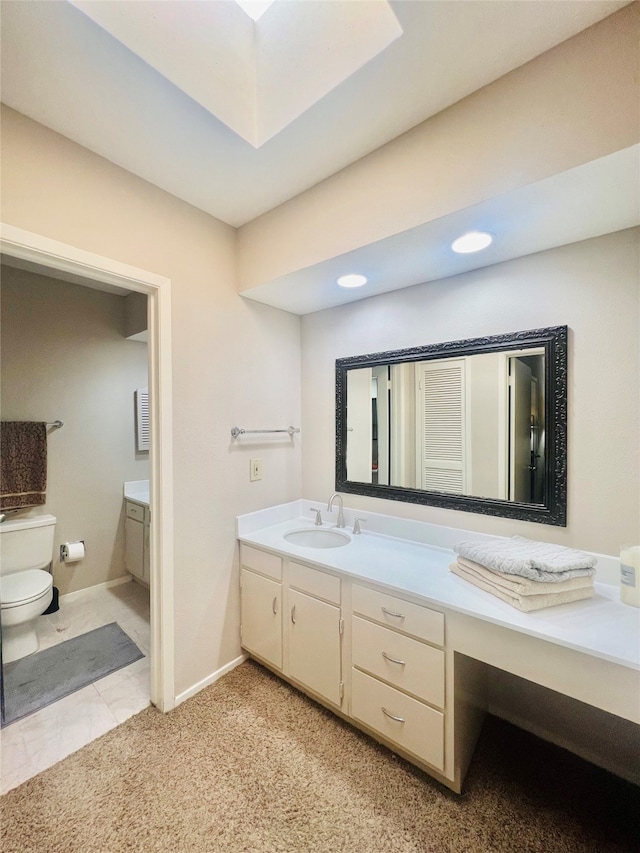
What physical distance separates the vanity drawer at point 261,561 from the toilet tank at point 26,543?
1532 mm

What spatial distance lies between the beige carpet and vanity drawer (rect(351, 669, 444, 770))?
14 centimetres

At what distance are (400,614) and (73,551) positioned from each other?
8.49 feet

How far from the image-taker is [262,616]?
1.85 metres

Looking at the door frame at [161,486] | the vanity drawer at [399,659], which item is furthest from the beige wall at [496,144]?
the vanity drawer at [399,659]

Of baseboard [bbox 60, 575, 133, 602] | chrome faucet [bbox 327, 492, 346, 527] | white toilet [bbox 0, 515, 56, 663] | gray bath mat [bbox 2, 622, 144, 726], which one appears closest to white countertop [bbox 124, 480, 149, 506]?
white toilet [bbox 0, 515, 56, 663]

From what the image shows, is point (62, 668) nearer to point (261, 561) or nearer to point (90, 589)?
point (90, 589)

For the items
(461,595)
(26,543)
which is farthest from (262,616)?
(26,543)

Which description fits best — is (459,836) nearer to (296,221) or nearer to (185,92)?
(296,221)

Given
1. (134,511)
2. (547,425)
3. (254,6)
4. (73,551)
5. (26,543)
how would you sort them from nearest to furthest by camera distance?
(254,6), (547,425), (26,543), (73,551), (134,511)

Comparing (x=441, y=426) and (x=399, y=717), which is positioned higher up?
(x=441, y=426)

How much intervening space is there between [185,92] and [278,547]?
73.8 inches

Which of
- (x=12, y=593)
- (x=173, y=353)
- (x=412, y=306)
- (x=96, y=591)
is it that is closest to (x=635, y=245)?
(x=412, y=306)

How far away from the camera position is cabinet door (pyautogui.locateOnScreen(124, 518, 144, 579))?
278cm

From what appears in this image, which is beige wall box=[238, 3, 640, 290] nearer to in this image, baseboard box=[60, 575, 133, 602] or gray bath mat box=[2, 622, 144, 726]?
gray bath mat box=[2, 622, 144, 726]
